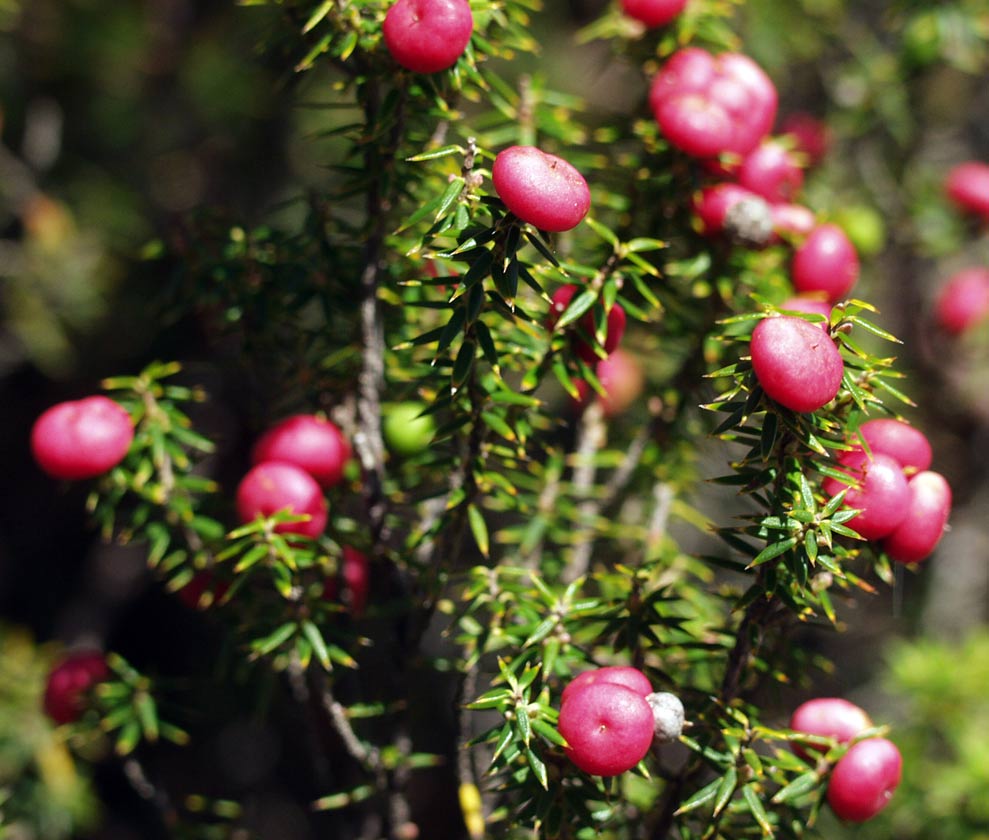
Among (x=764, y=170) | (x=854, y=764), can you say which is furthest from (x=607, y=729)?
(x=764, y=170)

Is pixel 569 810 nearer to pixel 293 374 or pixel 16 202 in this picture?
pixel 293 374

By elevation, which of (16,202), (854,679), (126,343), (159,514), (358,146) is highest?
(358,146)

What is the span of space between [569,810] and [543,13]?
2701 millimetres

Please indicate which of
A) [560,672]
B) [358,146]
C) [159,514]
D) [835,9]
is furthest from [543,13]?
[560,672]

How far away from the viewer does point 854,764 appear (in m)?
1.17

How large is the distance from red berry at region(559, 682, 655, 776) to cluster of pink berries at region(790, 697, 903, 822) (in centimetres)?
33

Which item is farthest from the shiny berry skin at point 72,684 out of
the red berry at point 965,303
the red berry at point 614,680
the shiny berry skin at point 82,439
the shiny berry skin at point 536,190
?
the red berry at point 965,303

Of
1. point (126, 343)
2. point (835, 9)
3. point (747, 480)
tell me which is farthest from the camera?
point (126, 343)

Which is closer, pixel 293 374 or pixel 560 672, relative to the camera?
pixel 560 672

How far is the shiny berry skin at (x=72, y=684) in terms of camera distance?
1.54 m

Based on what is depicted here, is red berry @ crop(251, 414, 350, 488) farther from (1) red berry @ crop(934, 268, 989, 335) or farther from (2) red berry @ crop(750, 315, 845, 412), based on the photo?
(1) red berry @ crop(934, 268, 989, 335)

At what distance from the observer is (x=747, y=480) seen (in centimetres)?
113

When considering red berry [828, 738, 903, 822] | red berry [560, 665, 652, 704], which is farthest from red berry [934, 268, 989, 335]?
red berry [560, 665, 652, 704]

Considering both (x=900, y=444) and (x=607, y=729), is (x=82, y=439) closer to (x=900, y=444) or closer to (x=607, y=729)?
(x=607, y=729)
